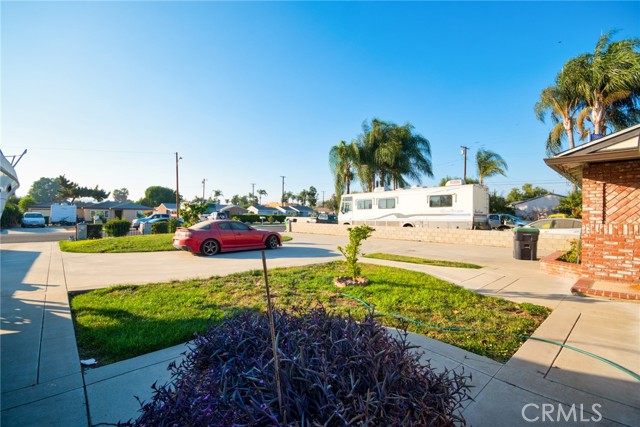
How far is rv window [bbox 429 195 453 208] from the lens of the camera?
57.4ft

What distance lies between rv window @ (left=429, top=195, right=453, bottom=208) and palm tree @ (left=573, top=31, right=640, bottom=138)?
24.6 feet

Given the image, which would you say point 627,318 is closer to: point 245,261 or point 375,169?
point 245,261

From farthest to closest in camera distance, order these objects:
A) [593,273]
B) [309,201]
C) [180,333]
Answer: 1. [309,201]
2. [593,273]
3. [180,333]

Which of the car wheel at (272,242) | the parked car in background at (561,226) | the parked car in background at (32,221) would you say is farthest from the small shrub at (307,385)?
the parked car in background at (32,221)

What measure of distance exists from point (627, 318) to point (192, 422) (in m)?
5.61

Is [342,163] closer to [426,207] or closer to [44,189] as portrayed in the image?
[426,207]

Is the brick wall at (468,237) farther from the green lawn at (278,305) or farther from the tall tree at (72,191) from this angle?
the tall tree at (72,191)

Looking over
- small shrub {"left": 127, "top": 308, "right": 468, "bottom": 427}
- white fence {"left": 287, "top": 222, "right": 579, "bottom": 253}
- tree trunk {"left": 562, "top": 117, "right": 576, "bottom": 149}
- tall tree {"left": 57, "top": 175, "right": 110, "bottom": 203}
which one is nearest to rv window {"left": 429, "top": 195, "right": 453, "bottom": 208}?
white fence {"left": 287, "top": 222, "right": 579, "bottom": 253}

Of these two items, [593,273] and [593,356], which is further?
[593,273]

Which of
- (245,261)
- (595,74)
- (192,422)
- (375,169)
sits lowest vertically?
(245,261)

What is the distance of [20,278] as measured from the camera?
6605mm

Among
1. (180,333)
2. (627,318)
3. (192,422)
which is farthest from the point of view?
(627,318)

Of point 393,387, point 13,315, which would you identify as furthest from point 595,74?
point 13,315

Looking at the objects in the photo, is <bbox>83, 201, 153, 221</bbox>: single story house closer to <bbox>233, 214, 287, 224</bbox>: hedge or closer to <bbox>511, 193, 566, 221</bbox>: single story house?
<bbox>233, 214, 287, 224</bbox>: hedge
